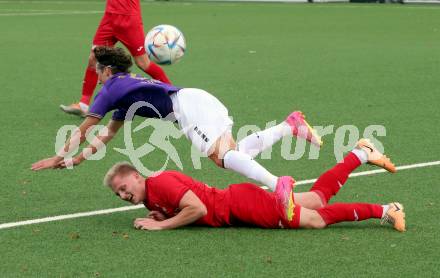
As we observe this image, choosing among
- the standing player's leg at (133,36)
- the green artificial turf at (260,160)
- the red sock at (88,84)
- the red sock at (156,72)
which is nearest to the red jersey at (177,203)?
the green artificial turf at (260,160)

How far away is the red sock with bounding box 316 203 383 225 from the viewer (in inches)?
285

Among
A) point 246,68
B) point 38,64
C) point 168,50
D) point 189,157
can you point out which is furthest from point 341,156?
point 38,64

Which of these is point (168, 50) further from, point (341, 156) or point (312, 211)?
point (312, 211)

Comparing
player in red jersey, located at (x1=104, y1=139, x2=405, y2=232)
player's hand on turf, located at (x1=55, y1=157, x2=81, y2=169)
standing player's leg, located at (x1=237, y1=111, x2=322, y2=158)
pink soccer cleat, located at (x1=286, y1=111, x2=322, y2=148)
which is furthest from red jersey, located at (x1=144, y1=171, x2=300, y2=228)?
pink soccer cleat, located at (x1=286, y1=111, x2=322, y2=148)

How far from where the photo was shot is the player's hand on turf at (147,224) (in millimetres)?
7266

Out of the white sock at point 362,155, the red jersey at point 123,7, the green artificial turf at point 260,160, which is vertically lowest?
the green artificial turf at point 260,160

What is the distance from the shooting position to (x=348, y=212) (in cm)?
725

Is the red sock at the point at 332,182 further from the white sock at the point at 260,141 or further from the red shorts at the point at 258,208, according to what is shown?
the white sock at the point at 260,141

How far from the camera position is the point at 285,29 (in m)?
27.2

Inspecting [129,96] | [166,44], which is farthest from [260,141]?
[166,44]

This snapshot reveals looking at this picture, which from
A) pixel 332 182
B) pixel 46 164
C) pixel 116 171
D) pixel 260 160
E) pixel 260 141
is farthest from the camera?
pixel 260 160

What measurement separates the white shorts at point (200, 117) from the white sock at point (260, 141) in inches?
23.2

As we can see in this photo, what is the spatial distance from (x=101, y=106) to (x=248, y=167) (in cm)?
124

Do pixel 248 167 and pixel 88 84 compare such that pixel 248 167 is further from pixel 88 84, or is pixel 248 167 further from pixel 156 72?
pixel 88 84
